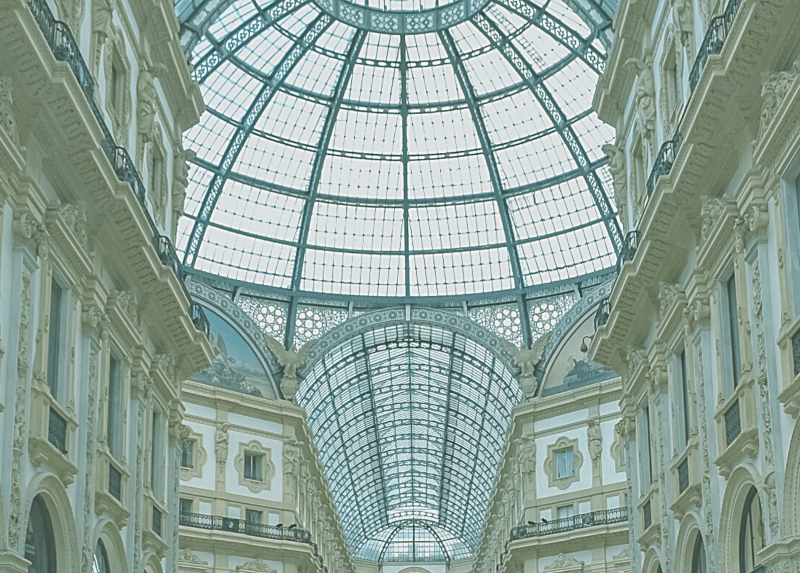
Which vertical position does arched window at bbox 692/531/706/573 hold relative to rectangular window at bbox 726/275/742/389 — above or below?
below

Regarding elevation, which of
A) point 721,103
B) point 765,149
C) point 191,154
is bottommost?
point 765,149

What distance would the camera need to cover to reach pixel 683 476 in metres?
29.3

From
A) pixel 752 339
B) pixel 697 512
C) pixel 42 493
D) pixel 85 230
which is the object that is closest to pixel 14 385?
pixel 42 493

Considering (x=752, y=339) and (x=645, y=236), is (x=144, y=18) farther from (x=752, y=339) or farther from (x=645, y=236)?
(x=752, y=339)

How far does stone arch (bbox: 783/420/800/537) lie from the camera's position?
20250 millimetres

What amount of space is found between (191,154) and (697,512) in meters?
19.4

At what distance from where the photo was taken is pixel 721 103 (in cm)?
2308

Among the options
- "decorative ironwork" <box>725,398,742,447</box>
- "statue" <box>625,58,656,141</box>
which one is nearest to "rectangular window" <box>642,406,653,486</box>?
"statue" <box>625,58,656,141</box>

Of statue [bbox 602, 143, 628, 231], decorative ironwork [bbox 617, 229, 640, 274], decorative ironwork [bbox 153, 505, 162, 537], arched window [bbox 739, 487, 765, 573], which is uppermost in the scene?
statue [bbox 602, 143, 628, 231]

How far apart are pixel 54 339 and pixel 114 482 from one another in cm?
538

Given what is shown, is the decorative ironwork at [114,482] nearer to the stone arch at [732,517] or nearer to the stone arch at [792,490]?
the stone arch at [732,517]

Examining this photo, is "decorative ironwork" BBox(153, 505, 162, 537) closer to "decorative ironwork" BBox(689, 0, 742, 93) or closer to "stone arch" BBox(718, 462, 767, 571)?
"stone arch" BBox(718, 462, 767, 571)

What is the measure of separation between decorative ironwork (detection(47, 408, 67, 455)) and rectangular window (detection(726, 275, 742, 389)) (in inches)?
530

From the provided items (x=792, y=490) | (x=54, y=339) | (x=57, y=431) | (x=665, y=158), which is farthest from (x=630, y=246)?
(x=57, y=431)
